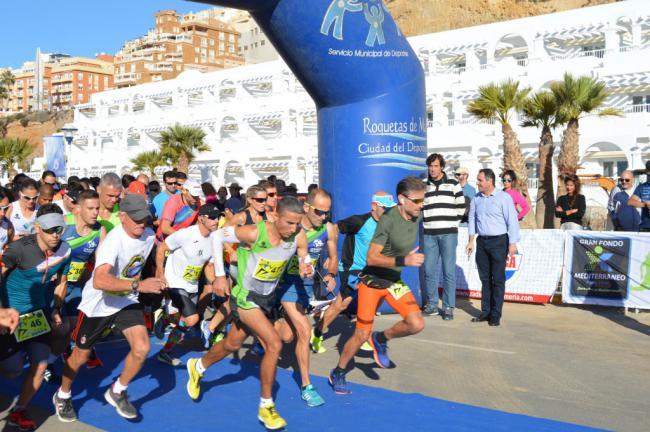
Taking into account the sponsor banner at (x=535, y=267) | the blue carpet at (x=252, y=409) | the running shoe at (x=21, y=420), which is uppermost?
the sponsor banner at (x=535, y=267)

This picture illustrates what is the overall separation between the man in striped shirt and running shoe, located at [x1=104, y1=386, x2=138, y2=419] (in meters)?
5.28

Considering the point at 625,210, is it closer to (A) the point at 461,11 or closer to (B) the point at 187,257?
(B) the point at 187,257

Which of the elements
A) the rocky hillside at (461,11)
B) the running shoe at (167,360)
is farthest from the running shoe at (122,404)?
the rocky hillside at (461,11)

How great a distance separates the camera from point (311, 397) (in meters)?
5.96

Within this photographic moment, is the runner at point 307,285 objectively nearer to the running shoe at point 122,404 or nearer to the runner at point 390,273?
the runner at point 390,273

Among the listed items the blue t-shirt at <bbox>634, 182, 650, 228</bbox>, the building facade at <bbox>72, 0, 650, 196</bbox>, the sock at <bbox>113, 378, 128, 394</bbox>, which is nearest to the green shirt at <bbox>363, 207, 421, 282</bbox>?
the sock at <bbox>113, 378, 128, 394</bbox>

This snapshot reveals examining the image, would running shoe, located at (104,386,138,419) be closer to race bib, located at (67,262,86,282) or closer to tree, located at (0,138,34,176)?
race bib, located at (67,262,86,282)

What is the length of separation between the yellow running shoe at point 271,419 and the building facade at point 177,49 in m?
122

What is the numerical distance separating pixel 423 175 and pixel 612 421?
5.18m

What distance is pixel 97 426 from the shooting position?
18.2 feet

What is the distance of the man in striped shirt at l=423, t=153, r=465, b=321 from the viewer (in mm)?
9766

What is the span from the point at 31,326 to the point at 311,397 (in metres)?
2.27

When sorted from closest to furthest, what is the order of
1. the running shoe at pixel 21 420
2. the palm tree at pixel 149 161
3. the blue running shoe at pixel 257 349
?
1. the running shoe at pixel 21 420
2. the blue running shoe at pixel 257 349
3. the palm tree at pixel 149 161

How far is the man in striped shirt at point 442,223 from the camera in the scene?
9.77 metres
